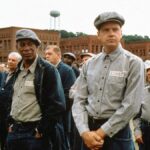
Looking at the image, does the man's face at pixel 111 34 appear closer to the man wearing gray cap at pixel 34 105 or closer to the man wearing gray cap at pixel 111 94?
the man wearing gray cap at pixel 111 94

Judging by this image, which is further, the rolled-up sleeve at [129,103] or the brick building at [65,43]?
the brick building at [65,43]

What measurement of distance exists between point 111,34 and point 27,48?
1380mm

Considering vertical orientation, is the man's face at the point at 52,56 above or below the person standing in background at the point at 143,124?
above

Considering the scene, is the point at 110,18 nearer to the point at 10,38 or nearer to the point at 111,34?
the point at 111,34

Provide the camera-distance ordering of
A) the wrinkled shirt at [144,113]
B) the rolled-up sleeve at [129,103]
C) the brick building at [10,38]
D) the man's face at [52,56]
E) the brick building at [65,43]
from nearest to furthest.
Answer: the rolled-up sleeve at [129,103], the wrinkled shirt at [144,113], the man's face at [52,56], the brick building at [10,38], the brick building at [65,43]

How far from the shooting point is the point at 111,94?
415cm

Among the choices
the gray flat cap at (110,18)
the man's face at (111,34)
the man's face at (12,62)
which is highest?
the gray flat cap at (110,18)

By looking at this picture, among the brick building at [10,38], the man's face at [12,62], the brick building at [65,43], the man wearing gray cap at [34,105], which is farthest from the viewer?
the brick building at [65,43]

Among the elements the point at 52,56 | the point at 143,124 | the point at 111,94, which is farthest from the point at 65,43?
the point at 111,94

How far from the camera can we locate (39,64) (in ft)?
17.5

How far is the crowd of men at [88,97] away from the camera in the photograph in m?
4.10

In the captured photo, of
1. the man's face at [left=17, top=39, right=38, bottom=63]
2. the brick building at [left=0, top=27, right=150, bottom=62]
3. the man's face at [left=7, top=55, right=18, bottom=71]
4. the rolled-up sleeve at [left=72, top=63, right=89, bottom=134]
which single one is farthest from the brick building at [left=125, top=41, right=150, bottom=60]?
the rolled-up sleeve at [left=72, top=63, right=89, bottom=134]

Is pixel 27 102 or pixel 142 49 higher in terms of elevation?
pixel 27 102

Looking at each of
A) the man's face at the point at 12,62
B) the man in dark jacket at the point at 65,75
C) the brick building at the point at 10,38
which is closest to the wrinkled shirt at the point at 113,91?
the man in dark jacket at the point at 65,75
